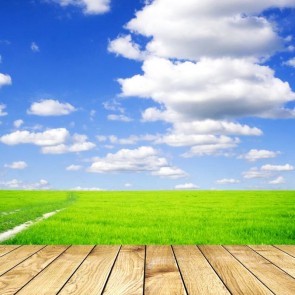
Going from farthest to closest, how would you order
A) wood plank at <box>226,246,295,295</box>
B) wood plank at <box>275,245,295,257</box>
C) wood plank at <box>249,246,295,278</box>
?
1. wood plank at <box>275,245,295,257</box>
2. wood plank at <box>249,246,295,278</box>
3. wood plank at <box>226,246,295,295</box>

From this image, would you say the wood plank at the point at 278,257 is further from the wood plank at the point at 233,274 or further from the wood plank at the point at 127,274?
the wood plank at the point at 127,274

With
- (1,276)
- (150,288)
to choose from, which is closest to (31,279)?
(1,276)

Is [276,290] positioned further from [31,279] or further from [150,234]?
[150,234]

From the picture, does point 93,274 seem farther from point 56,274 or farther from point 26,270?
point 26,270

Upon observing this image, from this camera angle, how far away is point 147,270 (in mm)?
4641

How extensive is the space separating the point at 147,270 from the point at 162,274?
291 mm

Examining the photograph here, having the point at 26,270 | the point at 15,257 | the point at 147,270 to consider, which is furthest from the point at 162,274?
the point at 15,257

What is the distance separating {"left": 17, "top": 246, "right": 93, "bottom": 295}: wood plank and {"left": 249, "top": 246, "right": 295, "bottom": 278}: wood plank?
249 cm

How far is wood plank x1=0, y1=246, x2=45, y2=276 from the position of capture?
4898 millimetres

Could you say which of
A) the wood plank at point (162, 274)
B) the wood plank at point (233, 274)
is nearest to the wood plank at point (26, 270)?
the wood plank at point (162, 274)

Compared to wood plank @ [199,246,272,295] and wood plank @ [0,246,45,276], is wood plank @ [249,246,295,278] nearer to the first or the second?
wood plank @ [199,246,272,295]

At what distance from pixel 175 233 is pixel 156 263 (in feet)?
21.7

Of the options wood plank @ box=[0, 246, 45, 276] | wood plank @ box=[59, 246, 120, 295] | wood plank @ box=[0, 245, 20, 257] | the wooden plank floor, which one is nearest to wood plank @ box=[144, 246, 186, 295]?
the wooden plank floor

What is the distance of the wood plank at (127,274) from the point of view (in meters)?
3.85
